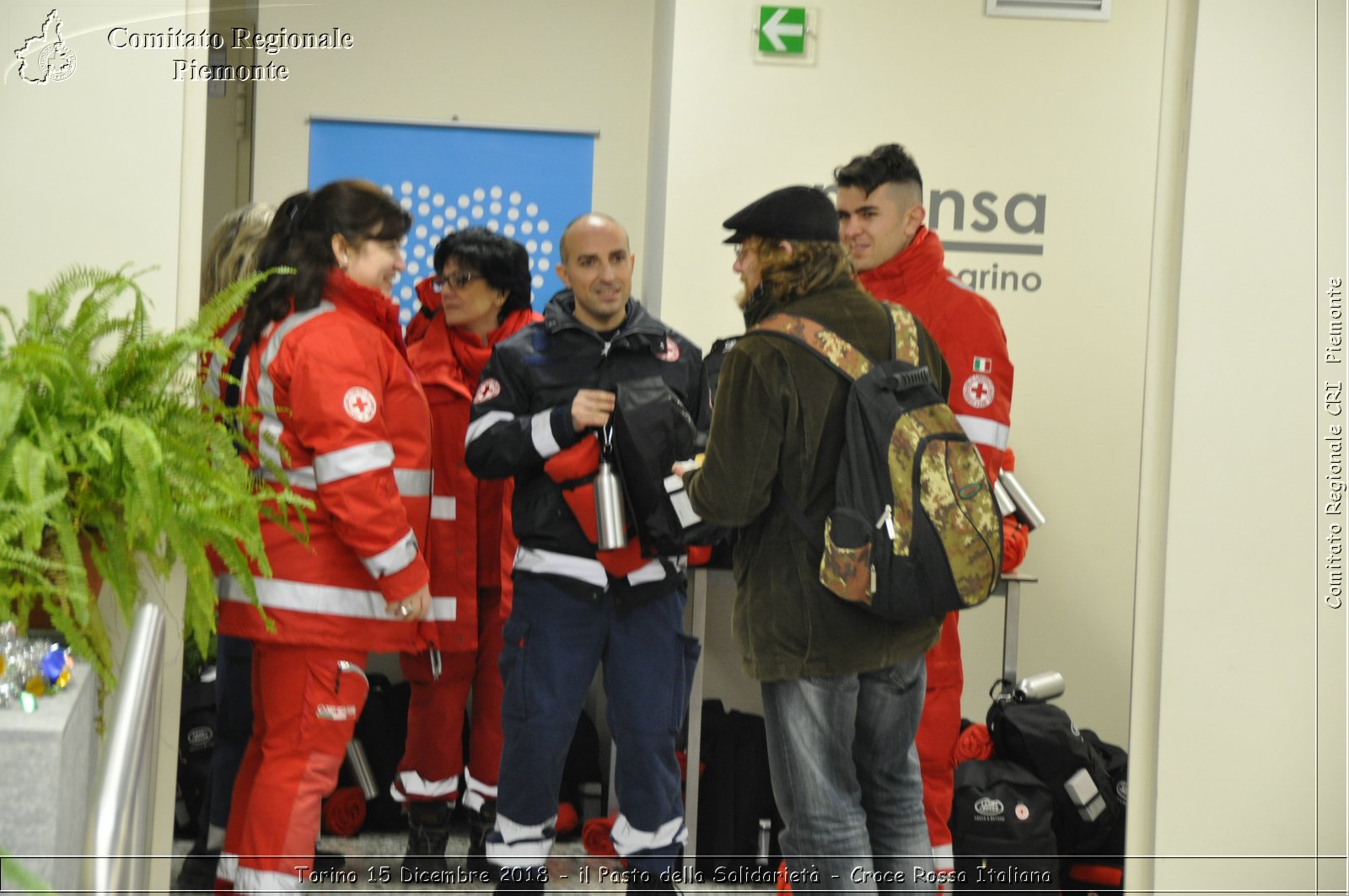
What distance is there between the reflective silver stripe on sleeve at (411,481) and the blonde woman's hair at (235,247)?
0.59 m

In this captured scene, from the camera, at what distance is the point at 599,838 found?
13.1ft

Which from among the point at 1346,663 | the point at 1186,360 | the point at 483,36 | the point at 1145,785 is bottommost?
the point at 1145,785

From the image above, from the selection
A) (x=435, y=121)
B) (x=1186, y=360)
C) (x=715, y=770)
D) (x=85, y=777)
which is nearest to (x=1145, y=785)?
Result: (x=1186, y=360)

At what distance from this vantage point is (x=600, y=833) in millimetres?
3994

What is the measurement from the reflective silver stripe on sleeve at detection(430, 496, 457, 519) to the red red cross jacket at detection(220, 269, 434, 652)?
3.17 ft

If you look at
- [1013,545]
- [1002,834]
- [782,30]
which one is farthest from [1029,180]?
[1002,834]

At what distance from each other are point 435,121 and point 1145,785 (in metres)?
3.52

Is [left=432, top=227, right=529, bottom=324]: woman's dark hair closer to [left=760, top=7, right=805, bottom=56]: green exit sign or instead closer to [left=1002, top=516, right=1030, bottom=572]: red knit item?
[left=760, top=7, right=805, bottom=56]: green exit sign

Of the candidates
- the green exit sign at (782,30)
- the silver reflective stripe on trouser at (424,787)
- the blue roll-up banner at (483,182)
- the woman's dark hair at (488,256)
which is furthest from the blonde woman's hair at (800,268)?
the blue roll-up banner at (483,182)

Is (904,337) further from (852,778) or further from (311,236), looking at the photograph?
(311,236)

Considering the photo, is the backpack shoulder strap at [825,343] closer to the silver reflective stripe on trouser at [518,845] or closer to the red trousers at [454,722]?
the silver reflective stripe on trouser at [518,845]

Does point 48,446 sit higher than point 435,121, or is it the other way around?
point 435,121

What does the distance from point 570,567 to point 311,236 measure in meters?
0.97

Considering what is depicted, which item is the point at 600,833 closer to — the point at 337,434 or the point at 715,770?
the point at 715,770
